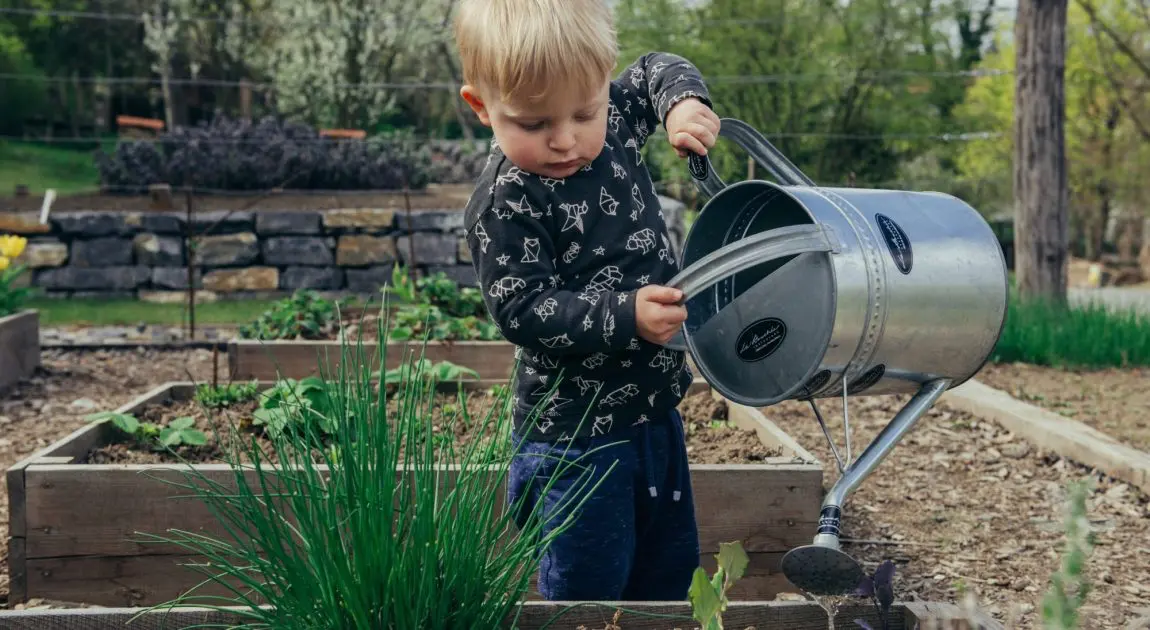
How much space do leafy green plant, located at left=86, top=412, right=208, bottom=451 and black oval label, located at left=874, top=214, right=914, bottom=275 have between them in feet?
6.25

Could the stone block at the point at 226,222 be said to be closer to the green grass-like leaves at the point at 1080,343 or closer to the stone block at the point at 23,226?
the stone block at the point at 23,226

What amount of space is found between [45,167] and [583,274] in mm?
16170

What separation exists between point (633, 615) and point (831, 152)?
50.0 ft

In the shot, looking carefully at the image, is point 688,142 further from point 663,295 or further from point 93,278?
point 93,278

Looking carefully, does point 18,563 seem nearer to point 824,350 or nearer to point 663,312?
point 663,312

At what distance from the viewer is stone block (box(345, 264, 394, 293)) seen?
28.5ft

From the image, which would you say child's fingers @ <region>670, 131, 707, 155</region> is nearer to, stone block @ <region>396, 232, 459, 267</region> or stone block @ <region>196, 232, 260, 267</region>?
stone block @ <region>396, 232, 459, 267</region>

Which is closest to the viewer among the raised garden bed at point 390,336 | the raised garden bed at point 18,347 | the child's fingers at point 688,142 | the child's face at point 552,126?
the child's face at point 552,126

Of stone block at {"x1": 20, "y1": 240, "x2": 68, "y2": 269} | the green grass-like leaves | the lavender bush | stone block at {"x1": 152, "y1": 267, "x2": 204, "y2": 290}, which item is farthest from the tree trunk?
stone block at {"x1": 20, "y1": 240, "x2": 68, "y2": 269}

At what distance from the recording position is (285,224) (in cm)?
865

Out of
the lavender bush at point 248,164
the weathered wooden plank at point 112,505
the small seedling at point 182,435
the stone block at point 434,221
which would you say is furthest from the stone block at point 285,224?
the weathered wooden plank at point 112,505

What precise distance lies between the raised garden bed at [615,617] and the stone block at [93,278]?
7789 millimetres

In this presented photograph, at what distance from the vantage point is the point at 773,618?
1534 millimetres

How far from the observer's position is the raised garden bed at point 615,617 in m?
1.46
